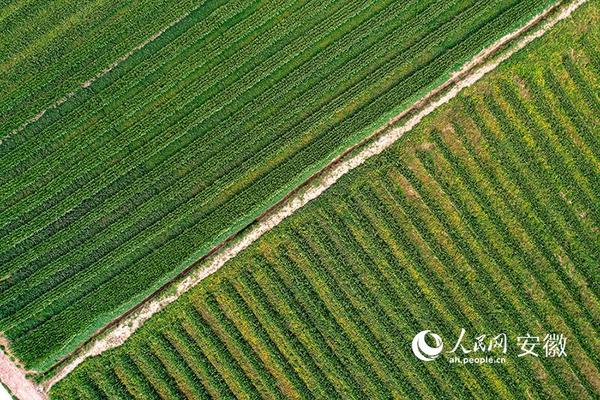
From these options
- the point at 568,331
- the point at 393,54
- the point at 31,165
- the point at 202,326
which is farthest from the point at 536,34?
the point at 31,165

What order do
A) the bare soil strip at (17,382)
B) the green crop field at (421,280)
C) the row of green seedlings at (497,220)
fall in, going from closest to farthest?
1. the bare soil strip at (17,382)
2. the green crop field at (421,280)
3. the row of green seedlings at (497,220)

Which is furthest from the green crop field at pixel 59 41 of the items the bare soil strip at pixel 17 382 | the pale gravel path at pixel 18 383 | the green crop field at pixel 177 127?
the pale gravel path at pixel 18 383

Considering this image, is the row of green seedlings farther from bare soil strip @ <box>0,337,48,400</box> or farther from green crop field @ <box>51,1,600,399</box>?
bare soil strip @ <box>0,337,48,400</box>

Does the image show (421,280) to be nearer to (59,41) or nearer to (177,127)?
(177,127)

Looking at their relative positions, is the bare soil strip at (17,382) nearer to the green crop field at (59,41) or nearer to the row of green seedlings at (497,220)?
the green crop field at (59,41)

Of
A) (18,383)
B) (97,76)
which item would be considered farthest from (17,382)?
(97,76)

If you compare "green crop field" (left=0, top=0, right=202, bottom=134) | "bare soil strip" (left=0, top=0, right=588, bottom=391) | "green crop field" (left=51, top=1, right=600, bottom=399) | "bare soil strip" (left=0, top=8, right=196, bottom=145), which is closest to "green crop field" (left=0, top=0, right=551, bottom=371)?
"green crop field" (left=0, top=0, right=202, bottom=134)
